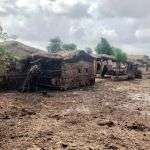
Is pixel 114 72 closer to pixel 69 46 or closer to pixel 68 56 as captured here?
pixel 68 56

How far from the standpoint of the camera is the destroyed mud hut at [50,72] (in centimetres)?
2964

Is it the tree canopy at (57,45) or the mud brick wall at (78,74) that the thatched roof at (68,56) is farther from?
the tree canopy at (57,45)

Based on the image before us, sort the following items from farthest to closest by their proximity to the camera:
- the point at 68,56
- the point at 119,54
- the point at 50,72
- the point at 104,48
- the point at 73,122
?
the point at 104,48, the point at 119,54, the point at 68,56, the point at 50,72, the point at 73,122

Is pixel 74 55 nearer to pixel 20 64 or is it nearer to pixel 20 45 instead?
pixel 20 64

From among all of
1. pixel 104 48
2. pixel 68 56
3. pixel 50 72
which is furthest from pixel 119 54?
pixel 50 72

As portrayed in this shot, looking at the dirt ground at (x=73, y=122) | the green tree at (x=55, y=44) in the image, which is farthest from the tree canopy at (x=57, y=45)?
the dirt ground at (x=73, y=122)

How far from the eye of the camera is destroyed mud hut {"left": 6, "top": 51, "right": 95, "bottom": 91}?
97.2ft

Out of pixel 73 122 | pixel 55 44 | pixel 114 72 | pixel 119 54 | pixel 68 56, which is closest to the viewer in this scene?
pixel 73 122

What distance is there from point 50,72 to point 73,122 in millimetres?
13716

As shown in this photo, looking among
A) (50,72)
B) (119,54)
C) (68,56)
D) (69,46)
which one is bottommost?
(50,72)

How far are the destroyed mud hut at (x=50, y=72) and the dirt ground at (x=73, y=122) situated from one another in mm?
2633

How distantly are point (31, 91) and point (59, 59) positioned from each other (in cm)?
431

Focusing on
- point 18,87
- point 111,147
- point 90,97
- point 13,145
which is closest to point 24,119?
point 13,145

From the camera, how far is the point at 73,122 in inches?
685
